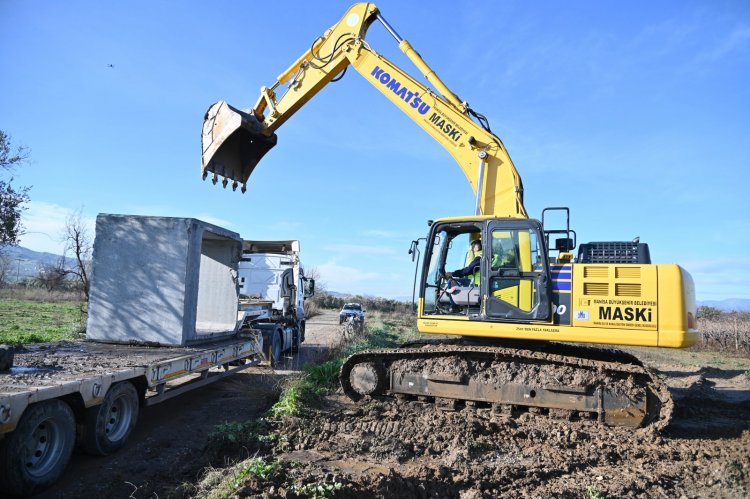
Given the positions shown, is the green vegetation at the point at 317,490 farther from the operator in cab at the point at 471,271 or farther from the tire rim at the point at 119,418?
the operator in cab at the point at 471,271

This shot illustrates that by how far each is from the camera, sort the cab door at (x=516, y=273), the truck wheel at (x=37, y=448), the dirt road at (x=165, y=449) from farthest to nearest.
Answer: the cab door at (x=516, y=273) < the dirt road at (x=165, y=449) < the truck wheel at (x=37, y=448)

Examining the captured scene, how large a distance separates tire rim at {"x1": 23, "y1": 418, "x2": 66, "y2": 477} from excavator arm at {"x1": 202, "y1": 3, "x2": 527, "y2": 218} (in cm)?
576

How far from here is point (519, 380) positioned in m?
7.20

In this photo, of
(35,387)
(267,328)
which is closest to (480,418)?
(35,387)

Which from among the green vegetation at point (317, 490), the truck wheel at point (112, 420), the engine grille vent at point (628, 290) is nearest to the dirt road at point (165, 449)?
the truck wheel at point (112, 420)

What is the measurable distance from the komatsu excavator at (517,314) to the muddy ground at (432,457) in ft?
1.15

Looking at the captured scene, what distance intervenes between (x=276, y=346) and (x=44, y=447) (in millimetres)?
9036

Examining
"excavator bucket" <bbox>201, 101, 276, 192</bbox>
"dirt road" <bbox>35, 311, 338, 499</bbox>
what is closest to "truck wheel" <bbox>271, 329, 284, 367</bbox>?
"dirt road" <bbox>35, 311, 338, 499</bbox>

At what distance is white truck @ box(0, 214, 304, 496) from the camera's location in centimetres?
471

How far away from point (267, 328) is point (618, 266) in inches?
374

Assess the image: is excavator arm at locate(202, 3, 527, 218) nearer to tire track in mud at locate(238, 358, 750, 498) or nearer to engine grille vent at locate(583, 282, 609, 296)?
engine grille vent at locate(583, 282, 609, 296)

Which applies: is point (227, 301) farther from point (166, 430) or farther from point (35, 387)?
point (35, 387)

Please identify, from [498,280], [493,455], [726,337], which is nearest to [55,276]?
[498,280]

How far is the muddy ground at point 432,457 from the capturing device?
15.4 ft
